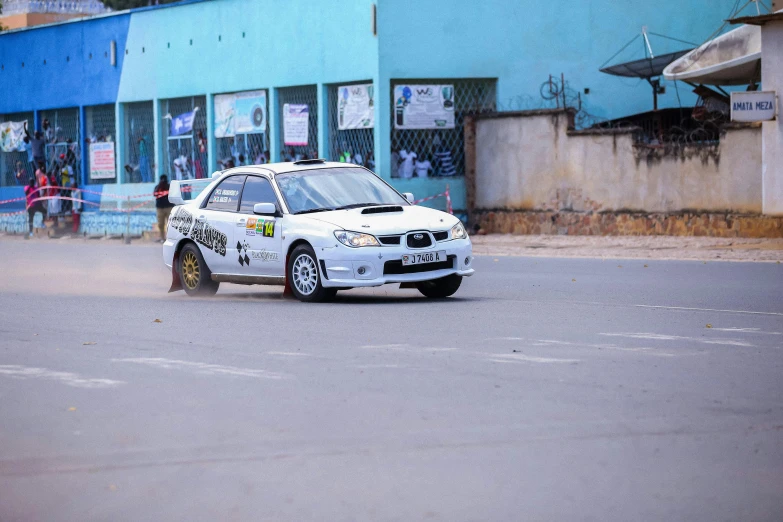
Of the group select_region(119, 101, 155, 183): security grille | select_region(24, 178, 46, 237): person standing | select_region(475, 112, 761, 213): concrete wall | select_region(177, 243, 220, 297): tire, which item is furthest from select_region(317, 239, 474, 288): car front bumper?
select_region(119, 101, 155, 183): security grille

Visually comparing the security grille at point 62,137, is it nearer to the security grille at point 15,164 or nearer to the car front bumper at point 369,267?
the security grille at point 15,164

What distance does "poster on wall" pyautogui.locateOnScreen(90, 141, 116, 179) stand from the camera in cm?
3978

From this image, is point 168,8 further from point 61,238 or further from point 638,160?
point 638,160

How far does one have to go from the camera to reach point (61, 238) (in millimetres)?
37156

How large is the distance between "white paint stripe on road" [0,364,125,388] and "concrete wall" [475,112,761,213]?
1716 cm

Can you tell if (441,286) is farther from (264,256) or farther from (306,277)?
(264,256)

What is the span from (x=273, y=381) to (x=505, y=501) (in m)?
3.45

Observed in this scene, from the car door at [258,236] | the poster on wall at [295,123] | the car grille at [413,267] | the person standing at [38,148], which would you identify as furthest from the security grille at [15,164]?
the car grille at [413,267]

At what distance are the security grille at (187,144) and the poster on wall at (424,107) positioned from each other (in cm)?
758

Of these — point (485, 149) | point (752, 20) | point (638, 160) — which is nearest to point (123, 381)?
point (752, 20)

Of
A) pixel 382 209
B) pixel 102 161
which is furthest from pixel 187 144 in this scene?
pixel 382 209

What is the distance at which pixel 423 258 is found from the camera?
14227 mm

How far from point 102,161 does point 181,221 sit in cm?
2451

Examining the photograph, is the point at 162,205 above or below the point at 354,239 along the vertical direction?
above
